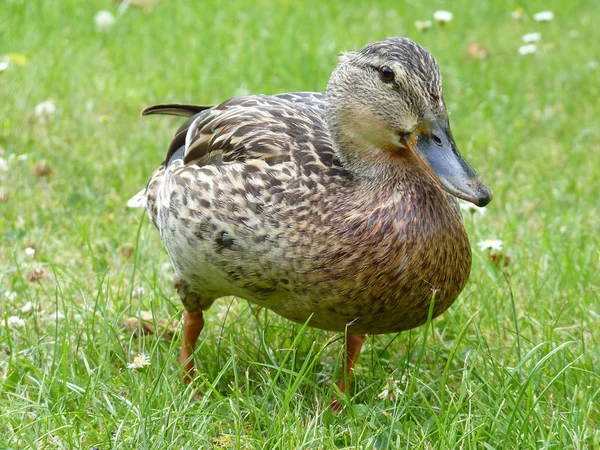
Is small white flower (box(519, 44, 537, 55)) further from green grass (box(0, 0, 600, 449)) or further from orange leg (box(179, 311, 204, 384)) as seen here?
orange leg (box(179, 311, 204, 384))

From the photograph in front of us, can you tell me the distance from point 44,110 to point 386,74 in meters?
3.22

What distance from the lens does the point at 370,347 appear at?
388 cm

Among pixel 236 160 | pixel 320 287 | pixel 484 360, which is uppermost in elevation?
pixel 236 160

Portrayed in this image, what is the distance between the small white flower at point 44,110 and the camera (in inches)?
227

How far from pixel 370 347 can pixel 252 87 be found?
2987 millimetres

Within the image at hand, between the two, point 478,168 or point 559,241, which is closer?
point 559,241

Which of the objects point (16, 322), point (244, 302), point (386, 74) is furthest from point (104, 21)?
point (386, 74)

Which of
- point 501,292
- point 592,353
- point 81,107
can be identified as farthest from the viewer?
point 81,107

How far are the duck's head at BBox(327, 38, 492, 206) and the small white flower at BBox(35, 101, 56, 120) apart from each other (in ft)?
9.53

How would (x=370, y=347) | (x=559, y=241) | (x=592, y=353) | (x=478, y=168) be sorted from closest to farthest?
(x=592, y=353)
(x=370, y=347)
(x=559, y=241)
(x=478, y=168)

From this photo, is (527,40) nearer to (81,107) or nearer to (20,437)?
(81,107)

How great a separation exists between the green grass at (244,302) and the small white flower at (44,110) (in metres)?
0.07

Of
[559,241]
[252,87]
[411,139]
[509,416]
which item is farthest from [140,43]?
[509,416]

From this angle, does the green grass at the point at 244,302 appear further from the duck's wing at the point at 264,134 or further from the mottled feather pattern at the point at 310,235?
the duck's wing at the point at 264,134
